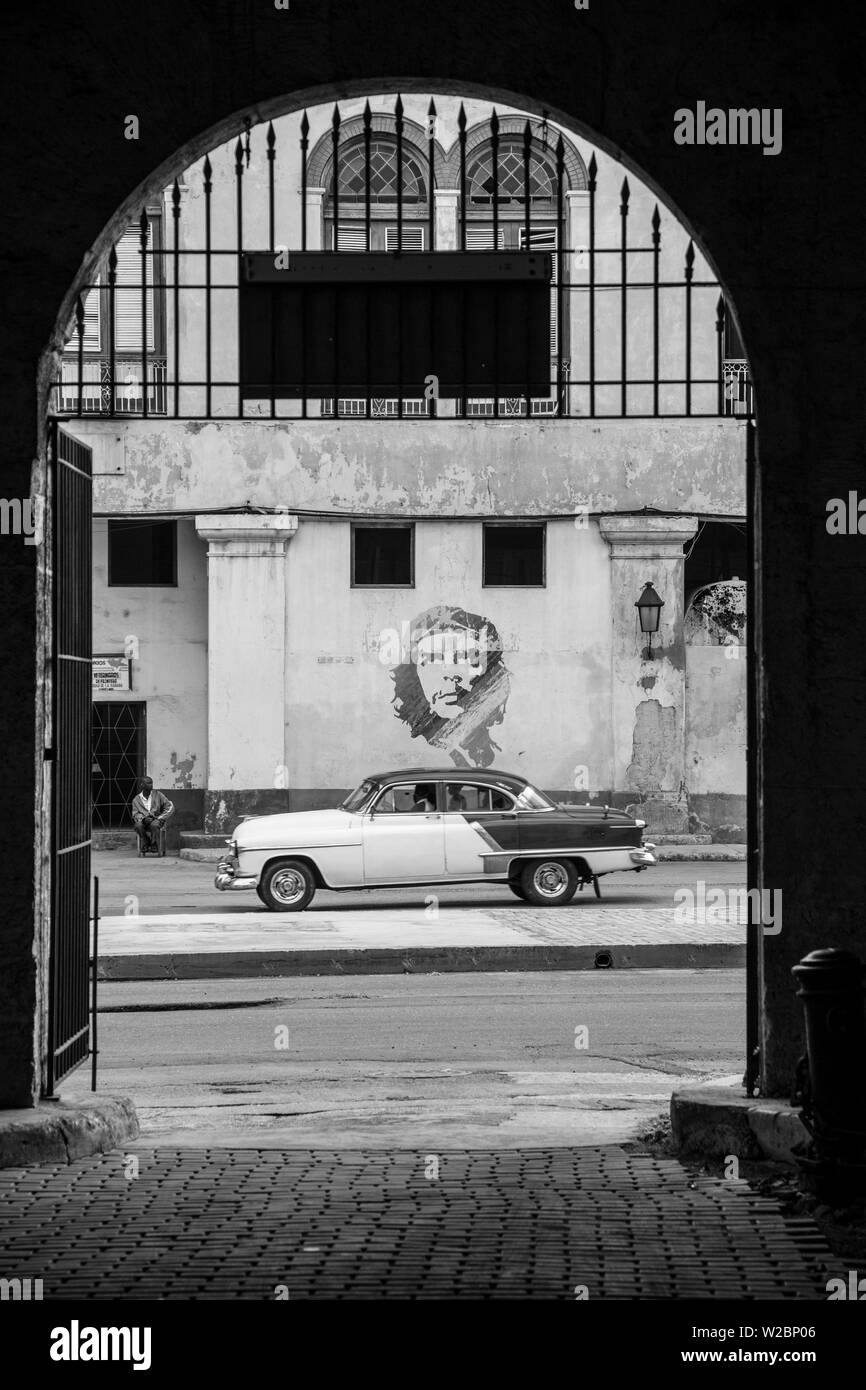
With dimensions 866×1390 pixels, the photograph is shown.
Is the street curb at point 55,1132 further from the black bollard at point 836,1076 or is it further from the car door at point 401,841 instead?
the car door at point 401,841

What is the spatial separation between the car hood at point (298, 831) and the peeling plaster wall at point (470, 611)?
794 centimetres

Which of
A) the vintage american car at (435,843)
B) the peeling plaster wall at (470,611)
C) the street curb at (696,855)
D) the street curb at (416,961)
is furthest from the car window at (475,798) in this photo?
the peeling plaster wall at (470,611)

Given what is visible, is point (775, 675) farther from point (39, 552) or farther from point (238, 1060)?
point (238, 1060)

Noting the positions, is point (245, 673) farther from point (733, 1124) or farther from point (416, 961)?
point (733, 1124)

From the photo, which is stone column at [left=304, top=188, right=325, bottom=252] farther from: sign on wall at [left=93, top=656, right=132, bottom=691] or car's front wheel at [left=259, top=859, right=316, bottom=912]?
car's front wheel at [left=259, top=859, right=316, bottom=912]

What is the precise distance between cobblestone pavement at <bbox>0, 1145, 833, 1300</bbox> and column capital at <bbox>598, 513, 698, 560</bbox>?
2025 centimetres

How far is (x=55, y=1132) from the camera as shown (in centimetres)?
649

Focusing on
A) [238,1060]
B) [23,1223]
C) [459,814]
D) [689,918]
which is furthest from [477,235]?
[23,1223]

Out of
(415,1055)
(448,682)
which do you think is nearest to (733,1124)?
(415,1055)

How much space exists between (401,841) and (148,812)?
28.5 feet

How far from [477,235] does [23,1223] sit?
24.8m

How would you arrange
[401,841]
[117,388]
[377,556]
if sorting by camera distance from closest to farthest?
[401,841] → [117,388] → [377,556]

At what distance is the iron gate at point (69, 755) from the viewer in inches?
269

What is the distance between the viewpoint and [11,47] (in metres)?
6.43
